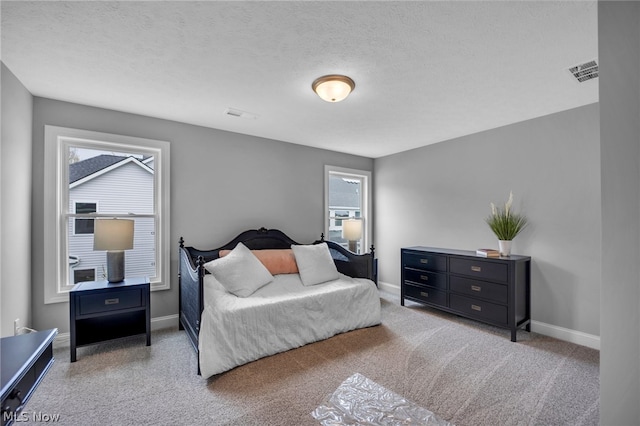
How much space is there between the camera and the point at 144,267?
3279 mm

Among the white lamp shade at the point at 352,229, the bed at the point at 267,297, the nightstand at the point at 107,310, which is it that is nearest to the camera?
the bed at the point at 267,297

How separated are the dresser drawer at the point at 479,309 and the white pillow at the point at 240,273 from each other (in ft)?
7.39

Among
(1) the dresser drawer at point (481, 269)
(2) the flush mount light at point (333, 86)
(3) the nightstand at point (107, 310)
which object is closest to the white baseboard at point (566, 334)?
(1) the dresser drawer at point (481, 269)

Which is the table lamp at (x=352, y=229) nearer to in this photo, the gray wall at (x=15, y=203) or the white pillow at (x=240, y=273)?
the white pillow at (x=240, y=273)

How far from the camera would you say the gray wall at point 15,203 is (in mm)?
2148

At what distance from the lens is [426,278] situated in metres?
3.89

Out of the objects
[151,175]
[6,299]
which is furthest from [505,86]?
[6,299]

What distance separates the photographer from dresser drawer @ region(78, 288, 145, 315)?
8.32 feet

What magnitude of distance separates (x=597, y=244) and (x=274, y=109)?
3.45m

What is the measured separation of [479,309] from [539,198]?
141 centimetres

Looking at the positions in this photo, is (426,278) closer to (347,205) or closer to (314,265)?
(314,265)

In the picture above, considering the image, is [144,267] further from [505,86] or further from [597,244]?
[597,244]

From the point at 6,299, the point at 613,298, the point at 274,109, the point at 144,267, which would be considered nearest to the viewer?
the point at 613,298

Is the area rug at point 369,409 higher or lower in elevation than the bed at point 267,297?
lower
